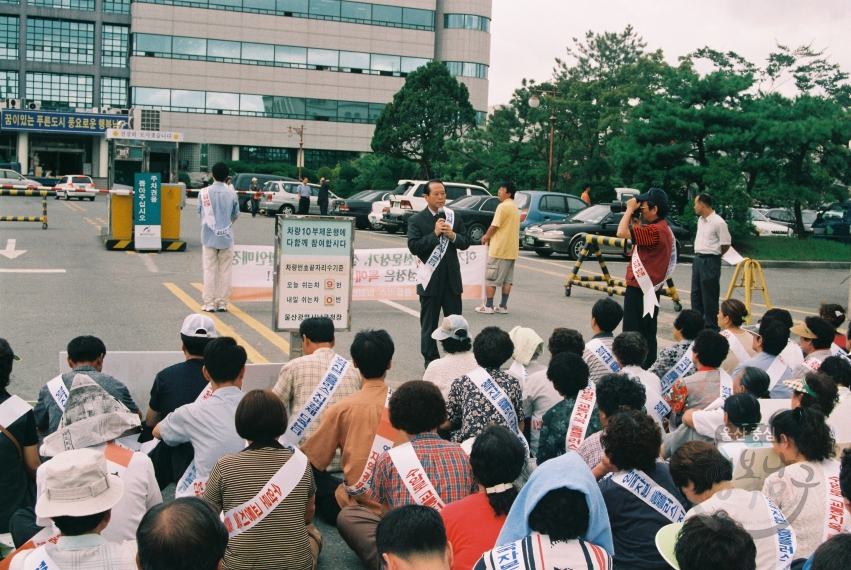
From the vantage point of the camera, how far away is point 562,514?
3035 mm

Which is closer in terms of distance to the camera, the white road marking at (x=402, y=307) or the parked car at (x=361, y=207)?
the white road marking at (x=402, y=307)

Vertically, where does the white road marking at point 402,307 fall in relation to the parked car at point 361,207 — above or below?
below

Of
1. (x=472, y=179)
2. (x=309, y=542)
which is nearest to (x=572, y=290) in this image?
(x=309, y=542)

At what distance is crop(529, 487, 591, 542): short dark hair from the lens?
119 inches

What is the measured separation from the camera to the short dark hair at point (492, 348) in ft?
18.2

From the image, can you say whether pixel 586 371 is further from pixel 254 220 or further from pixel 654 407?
pixel 254 220

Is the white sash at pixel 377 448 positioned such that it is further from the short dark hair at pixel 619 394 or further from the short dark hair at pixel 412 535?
the short dark hair at pixel 412 535

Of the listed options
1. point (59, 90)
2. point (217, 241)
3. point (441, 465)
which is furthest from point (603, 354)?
point (59, 90)

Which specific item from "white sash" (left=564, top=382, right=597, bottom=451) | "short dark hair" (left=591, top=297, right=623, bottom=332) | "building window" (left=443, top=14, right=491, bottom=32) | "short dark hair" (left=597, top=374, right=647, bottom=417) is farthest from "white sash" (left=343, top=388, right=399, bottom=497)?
"building window" (left=443, top=14, right=491, bottom=32)

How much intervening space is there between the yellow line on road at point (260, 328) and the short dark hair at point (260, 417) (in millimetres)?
5734

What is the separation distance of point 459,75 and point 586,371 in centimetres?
6706

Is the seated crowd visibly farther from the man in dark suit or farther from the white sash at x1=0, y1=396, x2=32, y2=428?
the man in dark suit

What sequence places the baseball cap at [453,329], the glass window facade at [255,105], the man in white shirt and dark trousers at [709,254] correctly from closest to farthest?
the baseball cap at [453,329], the man in white shirt and dark trousers at [709,254], the glass window facade at [255,105]

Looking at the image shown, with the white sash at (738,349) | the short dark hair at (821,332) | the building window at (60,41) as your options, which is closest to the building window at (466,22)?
the building window at (60,41)
